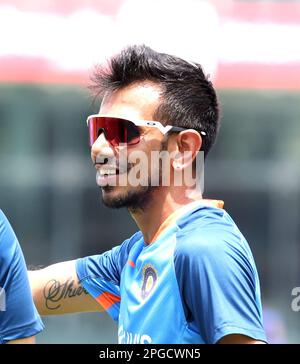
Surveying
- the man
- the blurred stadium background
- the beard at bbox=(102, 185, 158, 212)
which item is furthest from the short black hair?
the blurred stadium background

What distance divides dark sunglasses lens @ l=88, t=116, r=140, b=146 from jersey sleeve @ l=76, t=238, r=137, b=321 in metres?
0.48

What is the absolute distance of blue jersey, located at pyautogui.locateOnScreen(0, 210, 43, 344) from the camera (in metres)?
2.49

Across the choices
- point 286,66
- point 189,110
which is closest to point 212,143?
point 189,110

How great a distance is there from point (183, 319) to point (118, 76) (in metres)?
0.88

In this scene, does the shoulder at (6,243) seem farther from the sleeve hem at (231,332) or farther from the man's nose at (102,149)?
the sleeve hem at (231,332)

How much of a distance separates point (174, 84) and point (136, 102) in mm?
137

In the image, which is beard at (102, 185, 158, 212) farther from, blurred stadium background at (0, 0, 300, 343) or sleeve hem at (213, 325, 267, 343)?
blurred stadium background at (0, 0, 300, 343)

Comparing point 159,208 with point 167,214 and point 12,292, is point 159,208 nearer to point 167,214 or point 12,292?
point 167,214

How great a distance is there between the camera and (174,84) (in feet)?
8.50

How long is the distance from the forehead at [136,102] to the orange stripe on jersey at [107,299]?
27.4 inches

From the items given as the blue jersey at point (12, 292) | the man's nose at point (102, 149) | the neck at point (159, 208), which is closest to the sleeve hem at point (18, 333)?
the blue jersey at point (12, 292)
